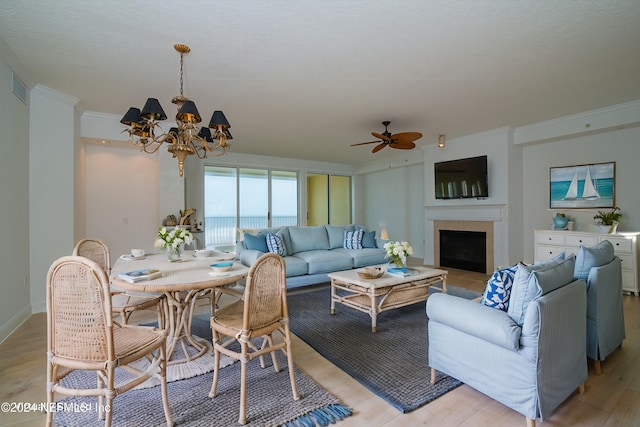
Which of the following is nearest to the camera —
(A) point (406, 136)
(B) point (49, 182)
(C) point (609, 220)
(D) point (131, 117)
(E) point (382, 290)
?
(D) point (131, 117)

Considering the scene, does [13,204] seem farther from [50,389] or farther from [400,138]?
[400,138]

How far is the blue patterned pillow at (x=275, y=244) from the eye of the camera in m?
4.56

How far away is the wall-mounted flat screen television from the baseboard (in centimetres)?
656

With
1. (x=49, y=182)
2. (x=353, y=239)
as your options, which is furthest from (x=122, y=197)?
(x=353, y=239)

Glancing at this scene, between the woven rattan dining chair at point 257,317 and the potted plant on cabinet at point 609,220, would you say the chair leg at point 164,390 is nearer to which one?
the woven rattan dining chair at point 257,317

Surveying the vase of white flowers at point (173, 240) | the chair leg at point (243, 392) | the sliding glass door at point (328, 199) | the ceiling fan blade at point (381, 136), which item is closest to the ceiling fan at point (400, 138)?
the ceiling fan blade at point (381, 136)

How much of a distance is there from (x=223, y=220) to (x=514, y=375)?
633cm

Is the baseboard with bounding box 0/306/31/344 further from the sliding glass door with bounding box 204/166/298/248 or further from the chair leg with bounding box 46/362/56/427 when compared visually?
the sliding glass door with bounding box 204/166/298/248

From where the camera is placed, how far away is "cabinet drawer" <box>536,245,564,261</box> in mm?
4730

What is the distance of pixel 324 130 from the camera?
206 inches

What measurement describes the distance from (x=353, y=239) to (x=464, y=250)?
8.04 ft

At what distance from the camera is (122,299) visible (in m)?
2.40

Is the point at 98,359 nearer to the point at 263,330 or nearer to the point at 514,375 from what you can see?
the point at 263,330

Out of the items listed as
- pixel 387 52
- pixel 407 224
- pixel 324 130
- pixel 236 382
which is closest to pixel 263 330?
pixel 236 382
